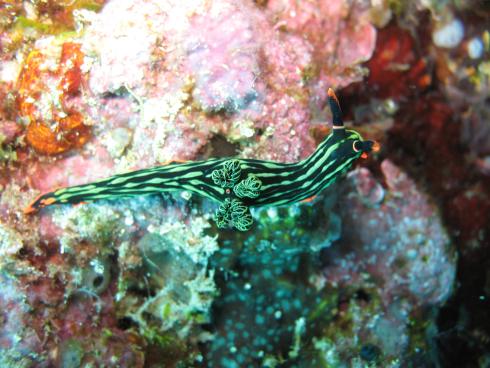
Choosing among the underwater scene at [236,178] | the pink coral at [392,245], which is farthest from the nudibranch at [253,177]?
the pink coral at [392,245]

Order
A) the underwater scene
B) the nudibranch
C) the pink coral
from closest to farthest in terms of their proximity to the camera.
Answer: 1. the nudibranch
2. the underwater scene
3. the pink coral

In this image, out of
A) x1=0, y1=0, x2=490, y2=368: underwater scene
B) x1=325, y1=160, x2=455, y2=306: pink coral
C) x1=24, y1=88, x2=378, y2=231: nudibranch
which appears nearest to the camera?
x1=24, y1=88, x2=378, y2=231: nudibranch

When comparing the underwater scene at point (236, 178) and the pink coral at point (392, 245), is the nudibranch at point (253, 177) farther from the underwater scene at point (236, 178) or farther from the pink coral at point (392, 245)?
the pink coral at point (392, 245)

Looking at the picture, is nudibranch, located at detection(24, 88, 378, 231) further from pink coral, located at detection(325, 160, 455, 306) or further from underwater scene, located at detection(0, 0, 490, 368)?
pink coral, located at detection(325, 160, 455, 306)

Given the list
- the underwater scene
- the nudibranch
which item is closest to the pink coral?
the underwater scene

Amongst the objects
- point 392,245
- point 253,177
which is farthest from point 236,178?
point 392,245

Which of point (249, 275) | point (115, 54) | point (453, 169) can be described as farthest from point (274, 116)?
point (453, 169)

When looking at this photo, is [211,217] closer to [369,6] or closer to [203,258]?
[203,258]
